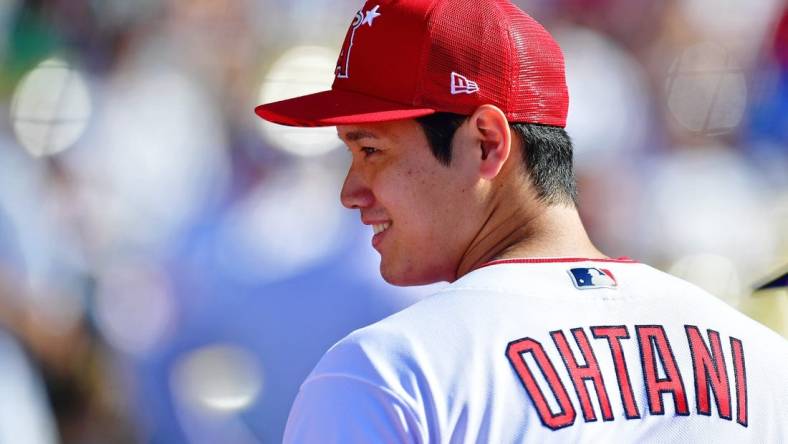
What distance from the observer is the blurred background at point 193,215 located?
278 cm

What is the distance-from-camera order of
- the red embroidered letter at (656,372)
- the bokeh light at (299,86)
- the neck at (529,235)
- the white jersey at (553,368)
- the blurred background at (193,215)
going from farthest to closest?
the bokeh light at (299,86)
the blurred background at (193,215)
the neck at (529,235)
the red embroidered letter at (656,372)
the white jersey at (553,368)

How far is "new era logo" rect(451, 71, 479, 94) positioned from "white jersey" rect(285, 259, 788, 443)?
26cm

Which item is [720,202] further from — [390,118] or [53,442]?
[390,118]

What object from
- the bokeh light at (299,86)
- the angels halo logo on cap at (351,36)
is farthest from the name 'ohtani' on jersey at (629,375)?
the bokeh light at (299,86)

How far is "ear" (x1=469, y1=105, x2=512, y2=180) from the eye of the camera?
1381mm

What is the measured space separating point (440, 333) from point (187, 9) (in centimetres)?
240

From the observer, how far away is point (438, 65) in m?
1.37

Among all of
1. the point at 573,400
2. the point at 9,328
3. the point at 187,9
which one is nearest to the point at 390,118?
the point at 573,400

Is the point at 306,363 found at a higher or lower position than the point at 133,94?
lower

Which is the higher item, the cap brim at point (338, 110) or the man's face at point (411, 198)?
the cap brim at point (338, 110)

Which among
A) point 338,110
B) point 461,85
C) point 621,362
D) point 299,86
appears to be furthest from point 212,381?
point 621,362

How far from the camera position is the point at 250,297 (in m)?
2.81

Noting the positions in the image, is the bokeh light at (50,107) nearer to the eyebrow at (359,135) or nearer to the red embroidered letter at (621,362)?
the eyebrow at (359,135)

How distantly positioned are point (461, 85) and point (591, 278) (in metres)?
0.32
